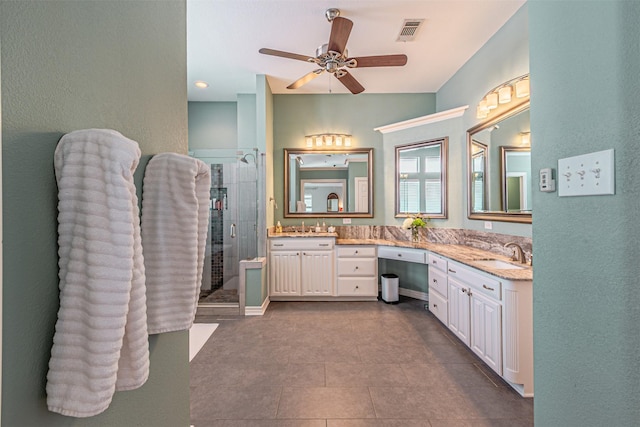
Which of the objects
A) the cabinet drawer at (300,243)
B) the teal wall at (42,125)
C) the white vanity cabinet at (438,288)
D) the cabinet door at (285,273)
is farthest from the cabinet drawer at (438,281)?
the teal wall at (42,125)

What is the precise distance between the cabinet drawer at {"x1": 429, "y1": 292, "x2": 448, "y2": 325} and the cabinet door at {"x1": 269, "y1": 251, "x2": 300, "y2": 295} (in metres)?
Result: 1.60

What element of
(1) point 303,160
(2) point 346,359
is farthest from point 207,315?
(1) point 303,160

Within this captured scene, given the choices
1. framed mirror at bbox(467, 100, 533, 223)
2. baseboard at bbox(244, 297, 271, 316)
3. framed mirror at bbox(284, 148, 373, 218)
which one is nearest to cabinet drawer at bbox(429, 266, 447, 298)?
framed mirror at bbox(467, 100, 533, 223)

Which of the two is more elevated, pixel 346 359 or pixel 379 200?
pixel 379 200

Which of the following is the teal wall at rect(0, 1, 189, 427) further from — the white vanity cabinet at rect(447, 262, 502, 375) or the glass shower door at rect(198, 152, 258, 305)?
the glass shower door at rect(198, 152, 258, 305)

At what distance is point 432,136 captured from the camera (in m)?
3.80

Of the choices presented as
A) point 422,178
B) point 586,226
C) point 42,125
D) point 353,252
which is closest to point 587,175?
point 586,226

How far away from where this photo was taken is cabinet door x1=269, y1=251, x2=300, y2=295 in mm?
3711

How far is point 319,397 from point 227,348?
1045 mm

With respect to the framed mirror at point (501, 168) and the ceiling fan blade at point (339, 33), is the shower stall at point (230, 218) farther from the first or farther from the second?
the framed mirror at point (501, 168)

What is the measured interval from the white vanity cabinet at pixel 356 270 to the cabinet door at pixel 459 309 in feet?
3.81

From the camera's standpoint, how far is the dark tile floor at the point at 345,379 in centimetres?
169

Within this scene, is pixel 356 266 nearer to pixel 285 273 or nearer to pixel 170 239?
pixel 285 273

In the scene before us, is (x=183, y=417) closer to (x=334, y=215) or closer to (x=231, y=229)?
(x=231, y=229)
